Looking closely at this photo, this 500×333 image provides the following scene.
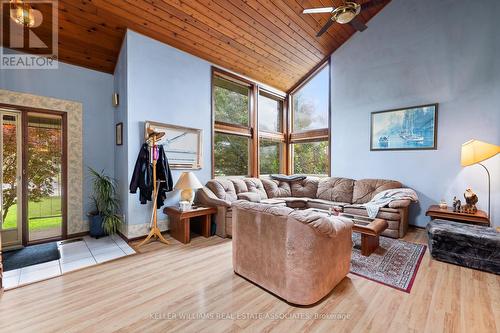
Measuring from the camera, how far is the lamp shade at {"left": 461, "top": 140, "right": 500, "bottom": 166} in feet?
10.6

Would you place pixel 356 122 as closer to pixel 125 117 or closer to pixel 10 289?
pixel 125 117

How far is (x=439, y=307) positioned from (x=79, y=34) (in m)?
5.42

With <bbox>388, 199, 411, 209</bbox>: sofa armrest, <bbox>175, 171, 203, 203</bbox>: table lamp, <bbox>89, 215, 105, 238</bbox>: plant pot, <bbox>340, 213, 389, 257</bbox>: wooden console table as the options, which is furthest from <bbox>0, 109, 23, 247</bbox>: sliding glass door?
<bbox>388, 199, 411, 209</bbox>: sofa armrest

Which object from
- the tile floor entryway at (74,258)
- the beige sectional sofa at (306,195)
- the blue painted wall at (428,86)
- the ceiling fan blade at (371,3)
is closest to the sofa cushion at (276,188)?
the beige sectional sofa at (306,195)

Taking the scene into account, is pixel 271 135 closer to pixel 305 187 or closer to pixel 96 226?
pixel 305 187

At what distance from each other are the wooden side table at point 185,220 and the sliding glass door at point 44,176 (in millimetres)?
1795

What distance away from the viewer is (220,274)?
8.04 ft

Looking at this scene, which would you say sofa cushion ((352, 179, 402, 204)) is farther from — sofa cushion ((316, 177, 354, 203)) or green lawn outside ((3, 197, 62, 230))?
green lawn outside ((3, 197, 62, 230))

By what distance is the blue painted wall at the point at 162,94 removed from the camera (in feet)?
11.2

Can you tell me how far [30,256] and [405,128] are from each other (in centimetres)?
656

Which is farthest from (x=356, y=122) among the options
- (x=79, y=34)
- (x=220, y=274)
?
(x=79, y=34)

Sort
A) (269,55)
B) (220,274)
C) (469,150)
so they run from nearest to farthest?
(220,274) < (469,150) < (269,55)

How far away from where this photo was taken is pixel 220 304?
1.92m

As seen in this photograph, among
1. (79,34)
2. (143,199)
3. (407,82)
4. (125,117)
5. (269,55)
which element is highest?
(269,55)
